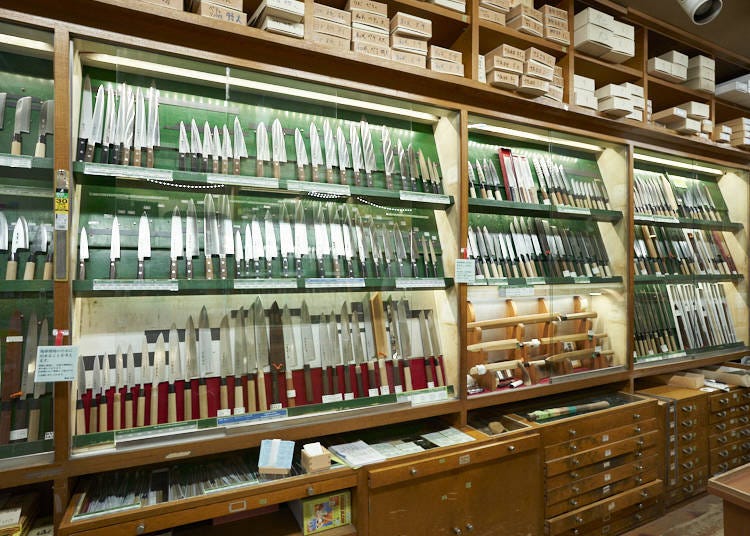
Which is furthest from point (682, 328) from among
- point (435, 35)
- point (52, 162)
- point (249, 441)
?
point (52, 162)

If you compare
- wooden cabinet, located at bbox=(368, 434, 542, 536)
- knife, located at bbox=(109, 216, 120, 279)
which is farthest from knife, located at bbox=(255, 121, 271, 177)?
wooden cabinet, located at bbox=(368, 434, 542, 536)

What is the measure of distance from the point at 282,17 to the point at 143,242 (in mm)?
1212

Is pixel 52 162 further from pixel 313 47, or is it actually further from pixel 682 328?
pixel 682 328

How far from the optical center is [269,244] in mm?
2125

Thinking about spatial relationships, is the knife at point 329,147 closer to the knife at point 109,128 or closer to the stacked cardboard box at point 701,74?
the knife at point 109,128

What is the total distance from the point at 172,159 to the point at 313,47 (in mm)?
856

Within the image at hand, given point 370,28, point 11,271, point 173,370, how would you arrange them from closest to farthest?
1. point 11,271
2. point 173,370
3. point 370,28

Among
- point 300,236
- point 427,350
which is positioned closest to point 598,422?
point 427,350

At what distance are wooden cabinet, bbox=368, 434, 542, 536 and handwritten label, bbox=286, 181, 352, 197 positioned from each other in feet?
4.43

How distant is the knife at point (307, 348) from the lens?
6.93ft

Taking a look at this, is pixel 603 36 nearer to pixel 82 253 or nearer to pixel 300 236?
pixel 300 236

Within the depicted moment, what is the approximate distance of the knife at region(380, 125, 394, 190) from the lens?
2465 mm

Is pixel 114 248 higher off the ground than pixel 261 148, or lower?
lower

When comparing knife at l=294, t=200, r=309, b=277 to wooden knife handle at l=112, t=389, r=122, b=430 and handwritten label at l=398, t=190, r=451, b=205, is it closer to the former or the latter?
handwritten label at l=398, t=190, r=451, b=205
